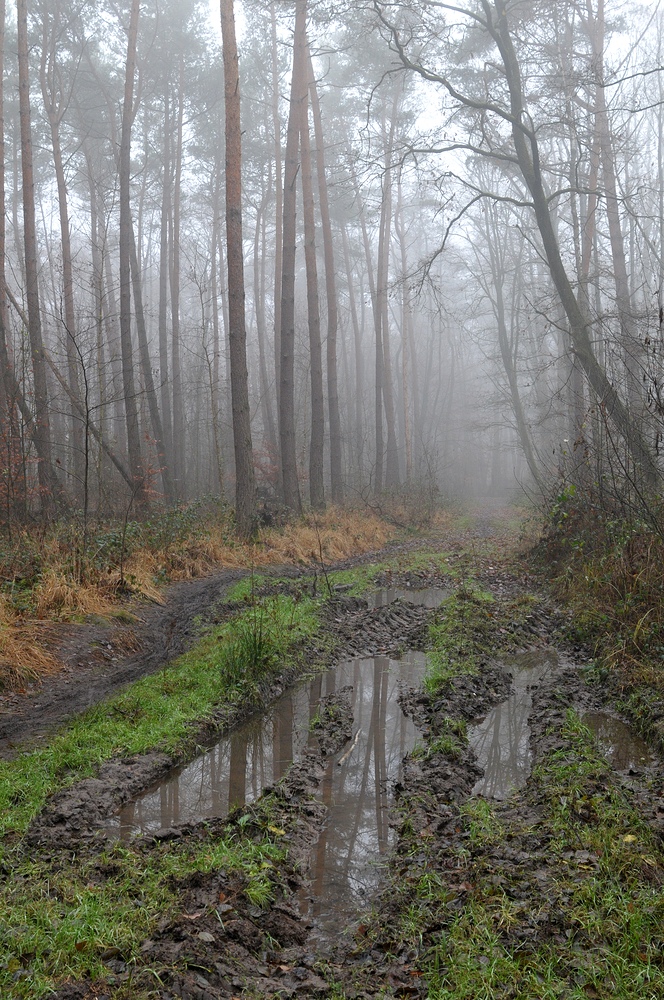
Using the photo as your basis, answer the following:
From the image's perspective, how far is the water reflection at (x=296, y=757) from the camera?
3990 mm

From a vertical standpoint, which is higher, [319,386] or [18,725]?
[319,386]

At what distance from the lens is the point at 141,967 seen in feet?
8.82

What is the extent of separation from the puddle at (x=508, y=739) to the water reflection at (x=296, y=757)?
22.6 inches

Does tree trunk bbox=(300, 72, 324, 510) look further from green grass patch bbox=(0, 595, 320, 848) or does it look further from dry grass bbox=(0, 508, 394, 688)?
green grass patch bbox=(0, 595, 320, 848)

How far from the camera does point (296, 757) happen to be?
5066 mm

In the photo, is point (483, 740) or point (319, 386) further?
point (319, 386)

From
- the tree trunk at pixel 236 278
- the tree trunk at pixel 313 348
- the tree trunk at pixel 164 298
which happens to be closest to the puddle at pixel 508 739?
the tree trunk at pixel 236 278

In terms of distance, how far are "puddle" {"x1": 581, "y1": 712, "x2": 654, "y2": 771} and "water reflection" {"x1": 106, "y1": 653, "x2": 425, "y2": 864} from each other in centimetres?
139

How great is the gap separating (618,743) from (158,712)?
11.6 feet

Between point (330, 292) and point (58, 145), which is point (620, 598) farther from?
point (58, 145)

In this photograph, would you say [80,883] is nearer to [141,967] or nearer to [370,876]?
[141,967]

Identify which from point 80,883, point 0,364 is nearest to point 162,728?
point 80,883

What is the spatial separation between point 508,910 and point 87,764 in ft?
9.61

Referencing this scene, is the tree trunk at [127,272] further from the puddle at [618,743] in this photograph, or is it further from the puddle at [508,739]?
the puddle at [618,743]
